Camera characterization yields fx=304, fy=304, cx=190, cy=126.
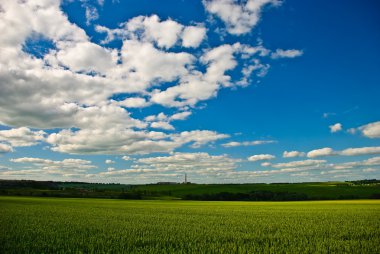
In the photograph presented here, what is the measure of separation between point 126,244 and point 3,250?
4.44 m

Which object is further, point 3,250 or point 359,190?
point 359,190

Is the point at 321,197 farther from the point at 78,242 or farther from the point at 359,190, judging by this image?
the point at 78,242

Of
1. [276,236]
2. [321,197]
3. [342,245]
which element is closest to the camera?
[342,245]

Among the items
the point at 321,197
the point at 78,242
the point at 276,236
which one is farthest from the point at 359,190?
the point at 78,242

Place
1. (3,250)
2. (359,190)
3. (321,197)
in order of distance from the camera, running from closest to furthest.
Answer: (3,250) → (321,197) → (359,190)

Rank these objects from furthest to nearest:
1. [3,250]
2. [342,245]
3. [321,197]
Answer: [321,197]
[342,245]
[3,250]

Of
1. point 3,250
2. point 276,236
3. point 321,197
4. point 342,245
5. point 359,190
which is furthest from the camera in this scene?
point 359,190

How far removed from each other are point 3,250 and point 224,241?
8.66m

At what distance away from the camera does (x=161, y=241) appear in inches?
524

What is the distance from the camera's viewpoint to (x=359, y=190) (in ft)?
325

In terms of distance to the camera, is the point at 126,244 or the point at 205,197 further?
the point at 205,197

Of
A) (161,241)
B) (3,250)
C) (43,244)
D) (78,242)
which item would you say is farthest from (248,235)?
(3,250)

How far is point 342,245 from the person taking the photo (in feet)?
39.2

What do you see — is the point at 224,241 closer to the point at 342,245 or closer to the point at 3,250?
the point at 342,245
